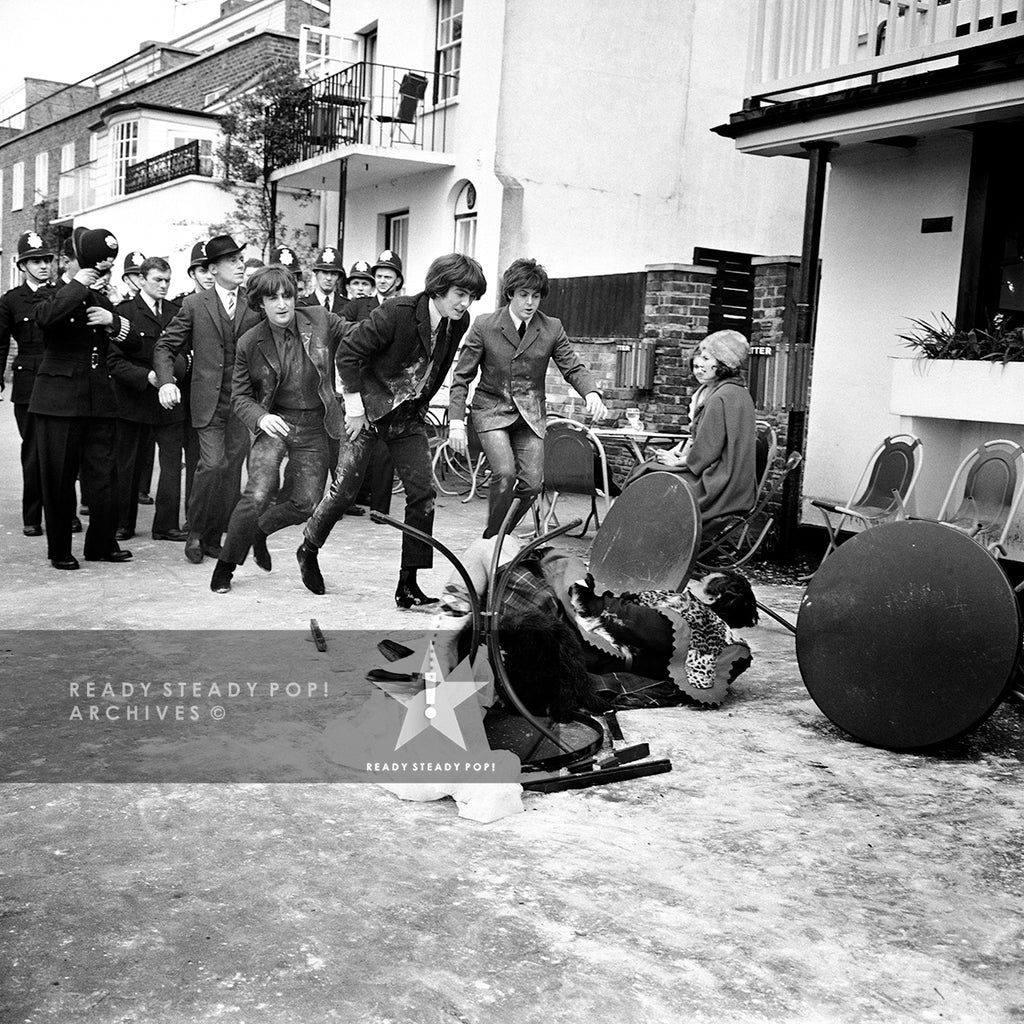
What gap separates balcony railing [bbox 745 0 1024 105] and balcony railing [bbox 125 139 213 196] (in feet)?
62.8

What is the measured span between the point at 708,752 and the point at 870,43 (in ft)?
20.5

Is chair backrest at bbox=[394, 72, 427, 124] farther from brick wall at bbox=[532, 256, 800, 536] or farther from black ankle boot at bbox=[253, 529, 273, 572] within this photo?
black ankle boot at bbox=[253, 529, 273, 572]

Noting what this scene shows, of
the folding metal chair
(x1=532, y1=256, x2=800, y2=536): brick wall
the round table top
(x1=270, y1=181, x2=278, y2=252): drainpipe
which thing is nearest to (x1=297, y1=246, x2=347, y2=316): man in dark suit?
A: (x1=532, y1=256, x2=800, y2=536): brick wall

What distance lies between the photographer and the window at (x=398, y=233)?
735 inches

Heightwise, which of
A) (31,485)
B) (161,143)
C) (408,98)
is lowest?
(31,485)

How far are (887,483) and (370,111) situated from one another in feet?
39.9

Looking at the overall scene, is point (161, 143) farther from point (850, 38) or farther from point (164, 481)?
point (850, 38)

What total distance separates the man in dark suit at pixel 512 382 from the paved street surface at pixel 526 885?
2255 mm

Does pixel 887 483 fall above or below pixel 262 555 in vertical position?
above

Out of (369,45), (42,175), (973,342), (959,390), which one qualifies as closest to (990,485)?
(959,390)

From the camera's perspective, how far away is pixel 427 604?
7.18 metres

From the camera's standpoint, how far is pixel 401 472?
711cm

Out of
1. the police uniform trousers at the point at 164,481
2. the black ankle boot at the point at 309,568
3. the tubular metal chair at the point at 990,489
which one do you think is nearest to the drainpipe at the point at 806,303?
the tubular metal chair at the point at 990,489

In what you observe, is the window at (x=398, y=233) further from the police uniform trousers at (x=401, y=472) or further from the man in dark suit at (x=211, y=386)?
the police uniform trousers at (x=401, y=472)
